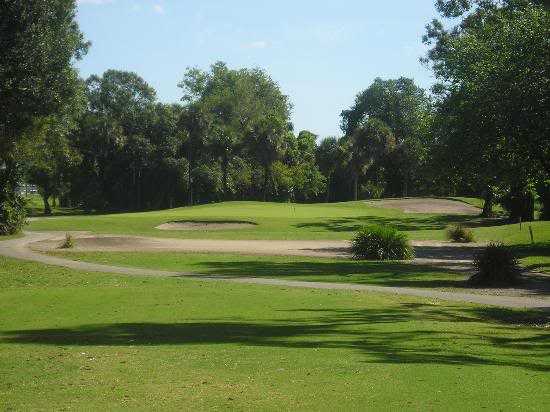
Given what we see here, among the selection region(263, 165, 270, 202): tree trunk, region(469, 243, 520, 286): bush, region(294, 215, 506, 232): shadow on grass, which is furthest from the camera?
region(263, 165, 270, 202): tree trunk

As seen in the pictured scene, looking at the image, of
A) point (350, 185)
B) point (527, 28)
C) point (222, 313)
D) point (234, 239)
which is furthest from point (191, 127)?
point (222, 313)

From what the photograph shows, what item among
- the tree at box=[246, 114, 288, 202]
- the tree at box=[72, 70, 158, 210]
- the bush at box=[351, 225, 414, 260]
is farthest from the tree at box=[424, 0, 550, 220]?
the tree at box=[72, 70, 158, 210]

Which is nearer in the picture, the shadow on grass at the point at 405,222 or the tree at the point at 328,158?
the shadow on grass at the point at 405,222

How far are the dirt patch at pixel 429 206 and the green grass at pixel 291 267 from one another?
130ft

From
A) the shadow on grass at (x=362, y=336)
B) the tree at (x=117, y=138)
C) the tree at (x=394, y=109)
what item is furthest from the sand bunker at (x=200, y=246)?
the tree at (x=394, y=109)

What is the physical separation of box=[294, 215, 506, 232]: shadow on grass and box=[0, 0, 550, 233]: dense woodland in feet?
7.47

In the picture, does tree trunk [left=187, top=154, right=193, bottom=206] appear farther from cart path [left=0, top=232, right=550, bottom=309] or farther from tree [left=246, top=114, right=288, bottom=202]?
cart path [left=0, top=232, right=550, bottom=309]

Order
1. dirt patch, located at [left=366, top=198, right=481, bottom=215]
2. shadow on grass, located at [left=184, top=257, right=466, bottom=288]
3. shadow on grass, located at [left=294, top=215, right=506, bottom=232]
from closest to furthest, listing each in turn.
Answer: shadow on grass, located at [left=184, top=257, right=466, bottom=288], shadow on grass, located at [left=294, top=215, right=506, bottom=232], dirt patch, located at [left=366, top=198, right=481, bottom=215]

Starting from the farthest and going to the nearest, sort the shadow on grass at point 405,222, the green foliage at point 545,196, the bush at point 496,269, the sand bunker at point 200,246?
the shadow on grass at point 405,222
the green foliage at point 545,196
the sand bunker at point 200,246
the bush at point 496,269

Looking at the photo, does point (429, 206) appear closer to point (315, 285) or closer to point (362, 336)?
point (315, 285)

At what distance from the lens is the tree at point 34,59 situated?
2981 centimetres

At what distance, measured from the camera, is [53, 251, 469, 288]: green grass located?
24.7m

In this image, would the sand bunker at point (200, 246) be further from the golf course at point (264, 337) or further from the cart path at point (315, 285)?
the golf course at point (264, 337)

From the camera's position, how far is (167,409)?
7.56 meters
